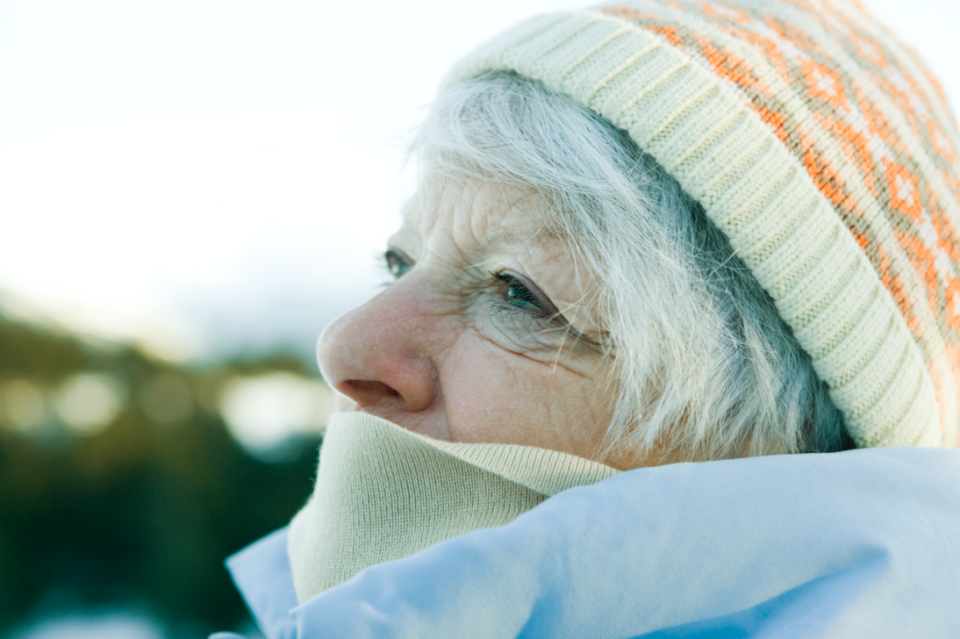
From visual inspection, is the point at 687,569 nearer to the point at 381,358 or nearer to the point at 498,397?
the point at 498,397

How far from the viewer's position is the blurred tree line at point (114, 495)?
10961 millimetres

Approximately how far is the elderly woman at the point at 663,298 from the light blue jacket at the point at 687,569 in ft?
0.07

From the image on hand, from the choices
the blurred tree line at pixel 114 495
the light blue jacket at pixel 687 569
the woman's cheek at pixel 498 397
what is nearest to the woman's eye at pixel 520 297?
the woman's cheek at pixel 498 397

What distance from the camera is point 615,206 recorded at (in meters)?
1.21

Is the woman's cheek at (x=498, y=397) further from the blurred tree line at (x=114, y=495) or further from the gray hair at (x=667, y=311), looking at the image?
the blurred tree line at (x=114, y=495)

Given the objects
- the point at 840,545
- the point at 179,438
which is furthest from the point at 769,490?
the point at 179,438

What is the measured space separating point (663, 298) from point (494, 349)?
1.09 feet

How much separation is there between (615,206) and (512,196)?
202 mm

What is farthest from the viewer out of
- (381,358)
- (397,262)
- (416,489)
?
(397,262)

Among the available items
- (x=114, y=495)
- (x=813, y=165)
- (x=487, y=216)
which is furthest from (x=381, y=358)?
(x=114, y=495)

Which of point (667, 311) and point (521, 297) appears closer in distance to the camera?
point (667, 311)

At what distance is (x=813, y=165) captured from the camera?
1.18 metres

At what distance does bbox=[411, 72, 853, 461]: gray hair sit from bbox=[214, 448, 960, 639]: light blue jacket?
26cm

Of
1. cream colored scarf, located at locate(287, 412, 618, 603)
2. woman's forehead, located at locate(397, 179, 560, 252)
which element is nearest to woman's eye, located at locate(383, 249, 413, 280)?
woman's forehead, located at locate(397, 179, 560, 252)
